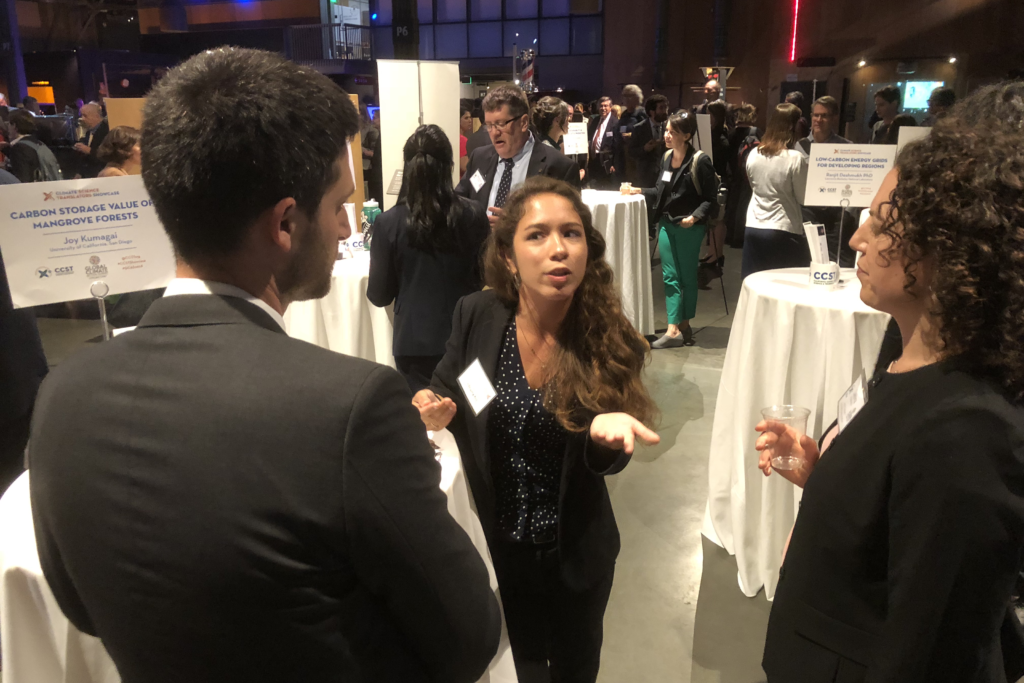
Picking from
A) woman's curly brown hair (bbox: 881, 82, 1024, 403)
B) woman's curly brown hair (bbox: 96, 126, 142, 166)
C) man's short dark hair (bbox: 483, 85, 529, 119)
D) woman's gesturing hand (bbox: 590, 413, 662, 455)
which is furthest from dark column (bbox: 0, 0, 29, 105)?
woman's curly brown hair (bbox: 881, 82, 1024, 403)

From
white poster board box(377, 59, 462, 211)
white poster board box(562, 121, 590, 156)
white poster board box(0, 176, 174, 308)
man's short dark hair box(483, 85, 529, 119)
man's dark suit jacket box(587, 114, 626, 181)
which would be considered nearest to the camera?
white poster board box(0, 176, 174, 308)

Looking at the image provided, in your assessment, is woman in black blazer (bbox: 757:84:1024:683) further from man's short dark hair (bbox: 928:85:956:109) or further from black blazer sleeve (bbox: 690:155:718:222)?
man's short dark hair (bbox: 928:85:956:109)

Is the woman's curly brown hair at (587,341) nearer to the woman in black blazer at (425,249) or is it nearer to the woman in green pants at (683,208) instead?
the woman in black blazer at (425,249)

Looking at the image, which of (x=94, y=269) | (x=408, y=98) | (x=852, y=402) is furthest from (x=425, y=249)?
(x=408, y=98)

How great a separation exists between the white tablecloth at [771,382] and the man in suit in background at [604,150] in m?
6.13

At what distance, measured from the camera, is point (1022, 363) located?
877 millimetres

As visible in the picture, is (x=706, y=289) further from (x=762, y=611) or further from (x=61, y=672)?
(x=61, y=672)

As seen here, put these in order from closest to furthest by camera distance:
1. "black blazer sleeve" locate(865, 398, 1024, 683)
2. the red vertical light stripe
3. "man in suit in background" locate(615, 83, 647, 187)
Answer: "black blazer sleeve" locate(865, 398, 1024, 683) → "man in suit in background" locate(615, 83, 647, 187) → the red vertical light stripe

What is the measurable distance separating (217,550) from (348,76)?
19.4 metres

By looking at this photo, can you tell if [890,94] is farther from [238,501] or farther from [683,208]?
[238,501]

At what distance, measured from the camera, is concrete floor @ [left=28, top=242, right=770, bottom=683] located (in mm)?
2172

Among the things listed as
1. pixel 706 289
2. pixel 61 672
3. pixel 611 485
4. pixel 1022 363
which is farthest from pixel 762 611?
pixel 706 289

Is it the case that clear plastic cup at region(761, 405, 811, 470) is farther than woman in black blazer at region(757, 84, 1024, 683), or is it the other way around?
clear plastic cup at region(761, 405, 811, 470)

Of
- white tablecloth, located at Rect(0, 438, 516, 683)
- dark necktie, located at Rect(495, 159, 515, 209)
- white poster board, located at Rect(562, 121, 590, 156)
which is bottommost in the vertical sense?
white tablecloth, located at Rect(0, 438, 516, 683)
